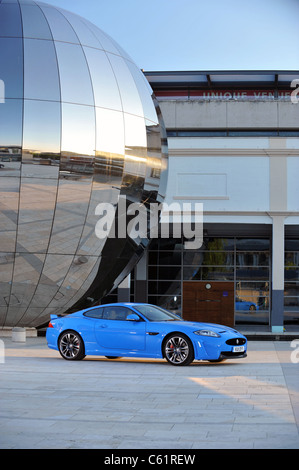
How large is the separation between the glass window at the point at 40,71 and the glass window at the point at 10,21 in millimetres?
358

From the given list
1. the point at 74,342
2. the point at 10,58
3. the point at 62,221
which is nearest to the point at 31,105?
the point at 10,58

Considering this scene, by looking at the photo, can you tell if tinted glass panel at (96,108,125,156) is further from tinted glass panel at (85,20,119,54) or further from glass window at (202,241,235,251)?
glass window at (202,241,235,251)

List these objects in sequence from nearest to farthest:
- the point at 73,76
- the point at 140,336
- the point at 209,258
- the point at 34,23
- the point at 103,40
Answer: the point at 140,336 → the point at 73,76 → the point at 34,23 → the point at 103,40 → the point at 209,258

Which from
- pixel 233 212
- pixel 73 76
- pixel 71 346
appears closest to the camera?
pixel 71 346

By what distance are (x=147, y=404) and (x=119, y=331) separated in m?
5.55

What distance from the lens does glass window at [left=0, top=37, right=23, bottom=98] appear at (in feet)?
52.2

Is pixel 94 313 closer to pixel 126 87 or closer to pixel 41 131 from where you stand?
pixel 41 131

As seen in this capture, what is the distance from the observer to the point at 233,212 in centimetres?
3178

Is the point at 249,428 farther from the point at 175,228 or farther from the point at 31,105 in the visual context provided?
the point at 175,228

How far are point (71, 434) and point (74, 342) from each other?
27.5 feet

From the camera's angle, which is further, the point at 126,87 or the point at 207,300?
the point at 207,300

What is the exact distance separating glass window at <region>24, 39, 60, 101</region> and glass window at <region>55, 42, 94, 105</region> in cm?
13

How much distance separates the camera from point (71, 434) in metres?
7.54

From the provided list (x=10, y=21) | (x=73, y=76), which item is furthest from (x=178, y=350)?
(x=10, y=21)
